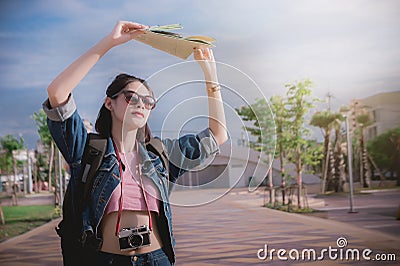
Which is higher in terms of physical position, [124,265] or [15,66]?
[15,66]

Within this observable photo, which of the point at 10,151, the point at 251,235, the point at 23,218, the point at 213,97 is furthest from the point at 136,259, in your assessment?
the point at 10,151

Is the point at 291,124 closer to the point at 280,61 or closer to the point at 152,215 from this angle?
the point at 280,61

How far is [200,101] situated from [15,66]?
5.31ft

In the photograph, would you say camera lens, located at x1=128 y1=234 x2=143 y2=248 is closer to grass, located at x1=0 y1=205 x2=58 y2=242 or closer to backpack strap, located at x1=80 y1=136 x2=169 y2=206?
backpack strap, located at x1=80 y1=136 x2=169 y2=206

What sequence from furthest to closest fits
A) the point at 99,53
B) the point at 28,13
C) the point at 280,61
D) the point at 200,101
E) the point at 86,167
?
the point at 28,13, the point at 280,61, the point at 200,101, the point at 86,167, the point at 99,53

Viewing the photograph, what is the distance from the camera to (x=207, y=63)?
2.25m

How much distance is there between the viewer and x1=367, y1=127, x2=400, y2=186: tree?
3.37 metres

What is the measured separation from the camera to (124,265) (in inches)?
77.9

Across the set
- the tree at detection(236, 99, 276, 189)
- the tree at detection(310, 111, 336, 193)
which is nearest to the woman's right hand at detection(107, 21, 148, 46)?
the tree at detection(236, 99, 276, 189)

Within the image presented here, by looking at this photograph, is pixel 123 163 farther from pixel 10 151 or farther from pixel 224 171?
pixel 10 151

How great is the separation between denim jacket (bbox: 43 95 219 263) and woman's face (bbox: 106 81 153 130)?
9cm

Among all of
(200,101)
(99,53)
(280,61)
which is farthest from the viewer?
(280,61)

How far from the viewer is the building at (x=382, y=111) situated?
130 inches

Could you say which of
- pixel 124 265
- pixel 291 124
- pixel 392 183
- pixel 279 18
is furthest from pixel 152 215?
pixel 392 183
